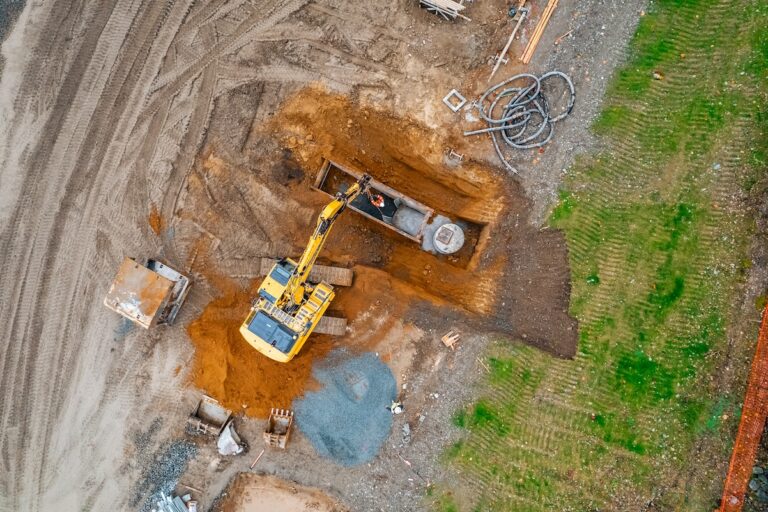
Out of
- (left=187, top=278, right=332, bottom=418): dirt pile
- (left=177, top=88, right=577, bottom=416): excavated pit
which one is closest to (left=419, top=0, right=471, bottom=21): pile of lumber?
(left=177, top=88, right=577, bottom=416): excavated pit

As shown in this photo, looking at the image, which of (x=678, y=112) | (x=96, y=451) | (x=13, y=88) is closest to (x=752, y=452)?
(x=678, y=112)

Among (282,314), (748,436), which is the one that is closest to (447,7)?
(282,314)

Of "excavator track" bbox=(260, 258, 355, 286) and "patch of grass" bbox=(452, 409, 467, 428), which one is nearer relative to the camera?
"patch of grass" bbox=(452, 409, 467, 428)

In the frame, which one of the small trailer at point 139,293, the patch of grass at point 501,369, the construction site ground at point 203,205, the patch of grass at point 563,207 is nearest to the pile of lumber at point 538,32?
the construction site ground at point 203,205

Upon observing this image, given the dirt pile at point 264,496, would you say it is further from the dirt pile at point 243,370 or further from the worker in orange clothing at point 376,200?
the worker in orange clothing at point 376,200

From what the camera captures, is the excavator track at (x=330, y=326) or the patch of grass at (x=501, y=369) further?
the excavator track at (x=330, y=326)

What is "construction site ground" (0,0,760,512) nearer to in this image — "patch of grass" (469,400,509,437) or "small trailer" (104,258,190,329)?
"small trailer" (104,258,190,329)

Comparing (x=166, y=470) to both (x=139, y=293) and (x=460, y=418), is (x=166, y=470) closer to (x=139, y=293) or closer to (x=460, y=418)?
(x=139, y=293)
